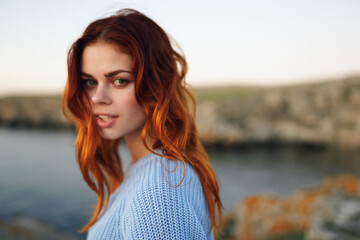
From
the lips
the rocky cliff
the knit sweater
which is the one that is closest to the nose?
the lips

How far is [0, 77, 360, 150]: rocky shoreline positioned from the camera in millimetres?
26812

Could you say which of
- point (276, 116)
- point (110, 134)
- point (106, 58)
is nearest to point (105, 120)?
point (110, 134)

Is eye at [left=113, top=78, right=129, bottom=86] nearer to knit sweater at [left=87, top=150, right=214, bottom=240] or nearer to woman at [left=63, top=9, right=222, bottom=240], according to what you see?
woman at [left=63, top=9, right=222, bottom=240]

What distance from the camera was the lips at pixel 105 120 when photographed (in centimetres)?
168

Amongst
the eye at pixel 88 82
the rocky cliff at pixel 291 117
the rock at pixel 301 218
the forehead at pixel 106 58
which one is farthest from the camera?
the rocky cliff at pixel 291 117

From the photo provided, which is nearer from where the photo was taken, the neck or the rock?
the neck

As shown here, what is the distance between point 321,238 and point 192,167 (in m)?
4.13

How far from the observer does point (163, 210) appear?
1.19m

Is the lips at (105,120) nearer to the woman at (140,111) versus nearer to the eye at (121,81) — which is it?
the woman at (140,111)

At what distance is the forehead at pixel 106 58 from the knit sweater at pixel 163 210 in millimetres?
715

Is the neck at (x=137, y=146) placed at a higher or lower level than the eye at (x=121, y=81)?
lower

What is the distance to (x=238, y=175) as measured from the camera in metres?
17.9

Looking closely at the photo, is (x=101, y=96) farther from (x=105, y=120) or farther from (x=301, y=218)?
(x=301, y=218)

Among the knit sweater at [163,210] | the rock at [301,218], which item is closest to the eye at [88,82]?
the knit sweater at [163,210]
